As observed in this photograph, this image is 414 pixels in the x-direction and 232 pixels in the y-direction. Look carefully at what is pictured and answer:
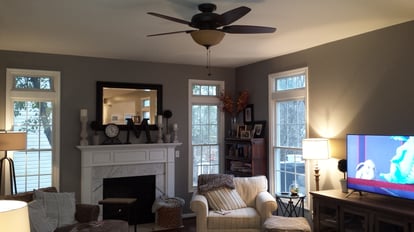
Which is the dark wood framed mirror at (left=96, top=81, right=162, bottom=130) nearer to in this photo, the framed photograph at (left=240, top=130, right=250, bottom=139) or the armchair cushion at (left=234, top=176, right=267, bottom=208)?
the framed photograph at (left=240, top=130, right=250, bottom=139)

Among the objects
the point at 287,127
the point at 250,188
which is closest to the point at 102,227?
the point at 250,188

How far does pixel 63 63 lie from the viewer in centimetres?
549

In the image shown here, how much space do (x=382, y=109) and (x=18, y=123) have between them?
4.98m

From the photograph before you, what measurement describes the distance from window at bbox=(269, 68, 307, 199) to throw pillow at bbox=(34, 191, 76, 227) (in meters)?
3.13

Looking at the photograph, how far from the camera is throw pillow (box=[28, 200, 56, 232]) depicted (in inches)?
147

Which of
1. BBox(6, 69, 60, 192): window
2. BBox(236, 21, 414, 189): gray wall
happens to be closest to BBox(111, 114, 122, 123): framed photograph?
BBox(6, 69, 60, 192): window

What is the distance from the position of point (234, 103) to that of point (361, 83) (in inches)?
111

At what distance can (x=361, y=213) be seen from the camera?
3.62 meters

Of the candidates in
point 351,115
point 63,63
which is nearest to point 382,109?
point 351,115

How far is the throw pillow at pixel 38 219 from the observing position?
12.3 feet

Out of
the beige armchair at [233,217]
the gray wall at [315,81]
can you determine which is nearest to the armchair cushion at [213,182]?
the beige armchair at [233,217]

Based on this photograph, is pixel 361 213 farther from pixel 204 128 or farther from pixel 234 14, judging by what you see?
pixel 204 128

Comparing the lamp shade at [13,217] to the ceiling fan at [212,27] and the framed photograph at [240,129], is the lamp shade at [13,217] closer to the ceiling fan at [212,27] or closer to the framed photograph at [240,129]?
the ceiling fan at [212,27]

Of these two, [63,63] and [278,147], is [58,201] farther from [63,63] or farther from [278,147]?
[278,147]
